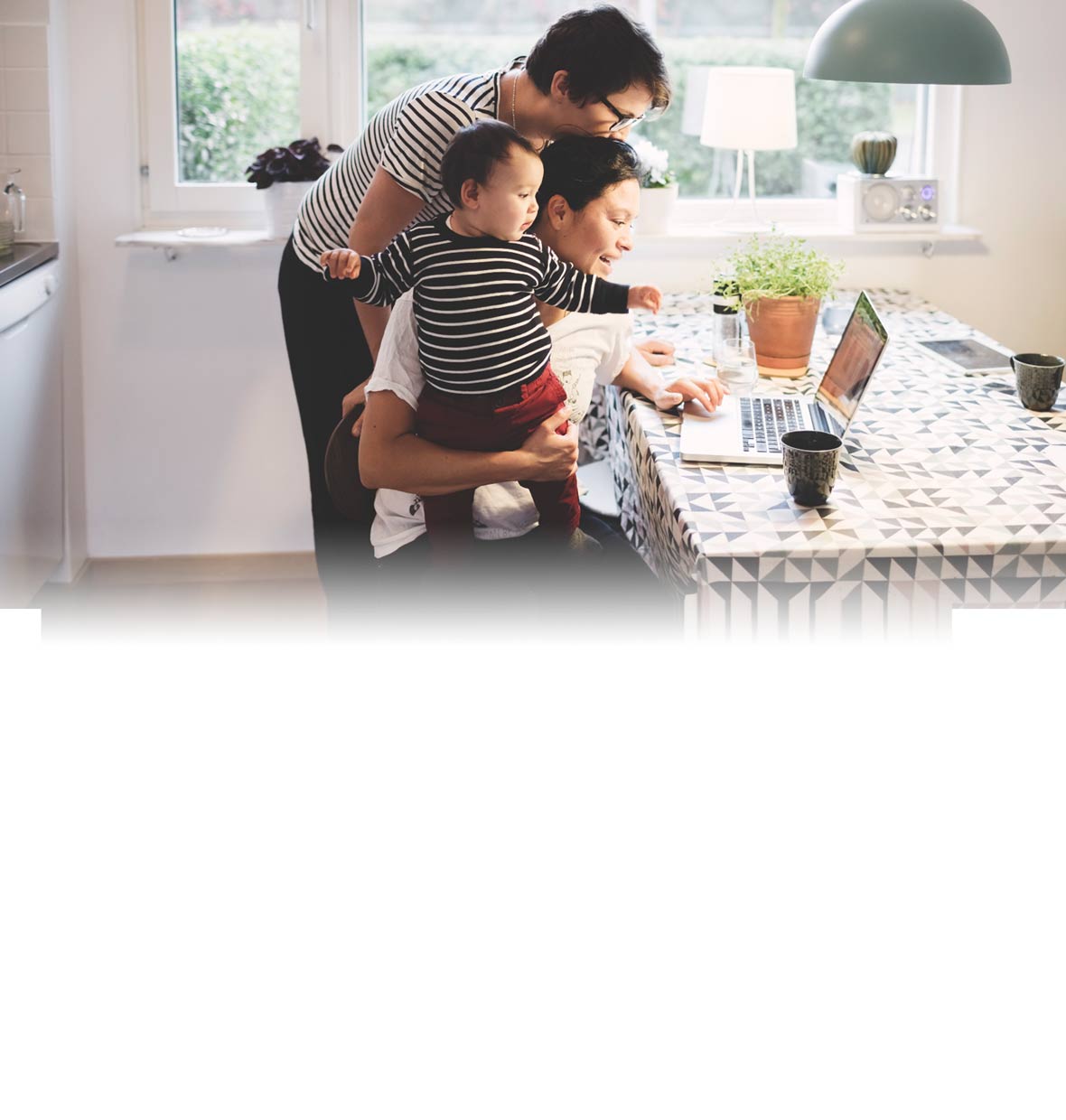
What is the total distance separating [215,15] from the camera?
3270 mm

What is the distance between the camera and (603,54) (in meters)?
1.70

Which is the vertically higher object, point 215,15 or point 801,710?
point 215,15

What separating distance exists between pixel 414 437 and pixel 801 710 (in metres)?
1.47

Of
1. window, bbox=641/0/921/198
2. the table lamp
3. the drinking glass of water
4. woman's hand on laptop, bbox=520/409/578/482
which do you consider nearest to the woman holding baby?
woman's hand on laptop, bbox=520/409/578/482

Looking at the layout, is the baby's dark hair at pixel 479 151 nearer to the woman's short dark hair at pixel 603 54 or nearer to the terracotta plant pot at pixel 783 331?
the woman's short dark hair at pixel 603 54

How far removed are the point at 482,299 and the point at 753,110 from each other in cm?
169

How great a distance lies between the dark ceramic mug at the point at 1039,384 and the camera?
2.04 metres

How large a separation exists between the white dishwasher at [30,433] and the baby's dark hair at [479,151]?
144 centimetres

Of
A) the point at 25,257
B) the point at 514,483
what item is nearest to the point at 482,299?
the point at 514,483

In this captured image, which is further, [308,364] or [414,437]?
[308,364]

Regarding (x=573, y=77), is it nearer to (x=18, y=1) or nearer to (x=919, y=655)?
(x=919, y=655)

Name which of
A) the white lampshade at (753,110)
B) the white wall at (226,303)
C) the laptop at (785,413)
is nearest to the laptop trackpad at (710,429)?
the laptop at (785,413)

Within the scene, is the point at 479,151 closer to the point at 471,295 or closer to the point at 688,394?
the point at 471,295

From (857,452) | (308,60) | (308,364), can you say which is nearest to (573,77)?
(857,452)
